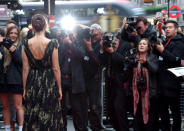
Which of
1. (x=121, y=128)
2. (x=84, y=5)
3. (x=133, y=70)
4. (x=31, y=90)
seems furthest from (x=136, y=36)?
(x=84, y=5)

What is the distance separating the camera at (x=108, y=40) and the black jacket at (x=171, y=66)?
848 millimetres

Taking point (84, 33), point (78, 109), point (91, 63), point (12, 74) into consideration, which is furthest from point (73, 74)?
point (12, 74)

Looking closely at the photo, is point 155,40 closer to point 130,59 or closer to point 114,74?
point 130,59

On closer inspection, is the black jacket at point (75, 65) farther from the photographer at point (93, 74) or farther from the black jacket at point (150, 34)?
the black jacket at point (150, 34)

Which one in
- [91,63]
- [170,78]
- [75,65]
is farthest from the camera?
[91,63]

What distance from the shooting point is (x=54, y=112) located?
5.91 m

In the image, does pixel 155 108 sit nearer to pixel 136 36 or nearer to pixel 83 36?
pixel 136 36

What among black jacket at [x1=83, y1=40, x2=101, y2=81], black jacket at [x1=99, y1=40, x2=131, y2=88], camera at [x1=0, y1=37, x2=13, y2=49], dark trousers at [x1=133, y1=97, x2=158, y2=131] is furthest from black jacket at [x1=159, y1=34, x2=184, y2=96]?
camera at [x1=0, y1=37, x2=13, y2=49]

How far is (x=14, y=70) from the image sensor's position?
22.9ft

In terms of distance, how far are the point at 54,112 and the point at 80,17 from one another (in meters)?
19.4

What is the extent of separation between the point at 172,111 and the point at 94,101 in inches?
52.2

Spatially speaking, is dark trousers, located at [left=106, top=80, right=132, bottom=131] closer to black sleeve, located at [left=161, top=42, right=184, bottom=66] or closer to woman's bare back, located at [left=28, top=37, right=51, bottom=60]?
black sleeve, located at [left=161, top=42, right=184, bottom=66]

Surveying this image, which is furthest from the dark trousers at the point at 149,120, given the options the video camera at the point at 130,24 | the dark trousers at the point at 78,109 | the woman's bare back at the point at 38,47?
the woman's bare back at the point at 38,47

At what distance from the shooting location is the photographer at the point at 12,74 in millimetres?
6898
